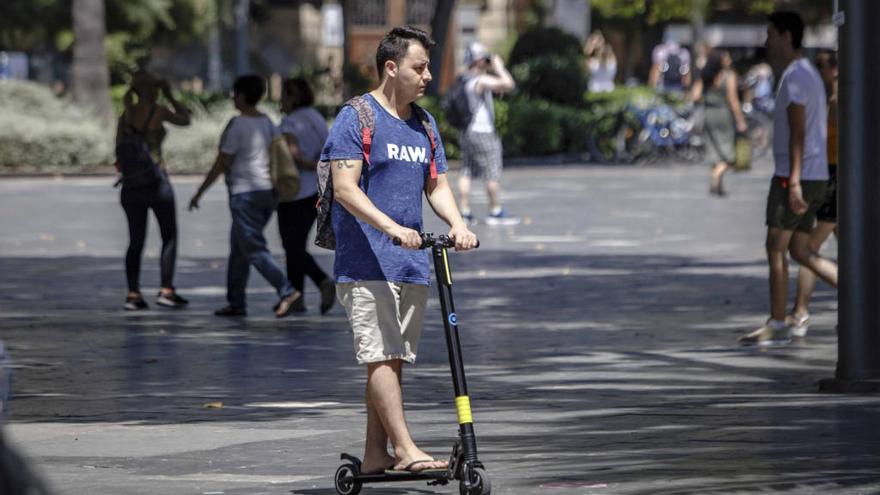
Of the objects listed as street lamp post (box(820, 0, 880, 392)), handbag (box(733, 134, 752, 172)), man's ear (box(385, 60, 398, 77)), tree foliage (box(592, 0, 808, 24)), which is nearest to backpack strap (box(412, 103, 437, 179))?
man's ear (box(385, 60, 398, 77))

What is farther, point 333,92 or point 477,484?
point 333,92

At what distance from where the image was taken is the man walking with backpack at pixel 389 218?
6.90 m

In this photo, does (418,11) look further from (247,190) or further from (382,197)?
(382,197)

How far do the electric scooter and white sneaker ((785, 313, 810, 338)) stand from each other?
5630 mm

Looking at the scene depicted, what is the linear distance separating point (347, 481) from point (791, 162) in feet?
17.1

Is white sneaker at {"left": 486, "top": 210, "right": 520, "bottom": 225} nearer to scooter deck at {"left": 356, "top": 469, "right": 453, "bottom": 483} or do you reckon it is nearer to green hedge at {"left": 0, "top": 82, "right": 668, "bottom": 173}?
green hedge at {"left": 0, "top": 82, "right": 668, "bottom": 173}

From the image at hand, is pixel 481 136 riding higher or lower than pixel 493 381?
higher

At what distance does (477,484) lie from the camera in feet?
21.2

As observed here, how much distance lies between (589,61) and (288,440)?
1305 inches

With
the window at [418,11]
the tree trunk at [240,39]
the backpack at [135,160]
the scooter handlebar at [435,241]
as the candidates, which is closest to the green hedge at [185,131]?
the tree trunk at [240,39]

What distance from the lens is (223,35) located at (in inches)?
3164

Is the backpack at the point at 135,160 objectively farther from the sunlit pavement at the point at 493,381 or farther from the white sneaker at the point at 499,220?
the white sneaker at the point at 499,220

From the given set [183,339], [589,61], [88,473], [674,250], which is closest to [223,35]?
[589,61]

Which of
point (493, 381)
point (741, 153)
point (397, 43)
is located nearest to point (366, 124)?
point (397, 43)
